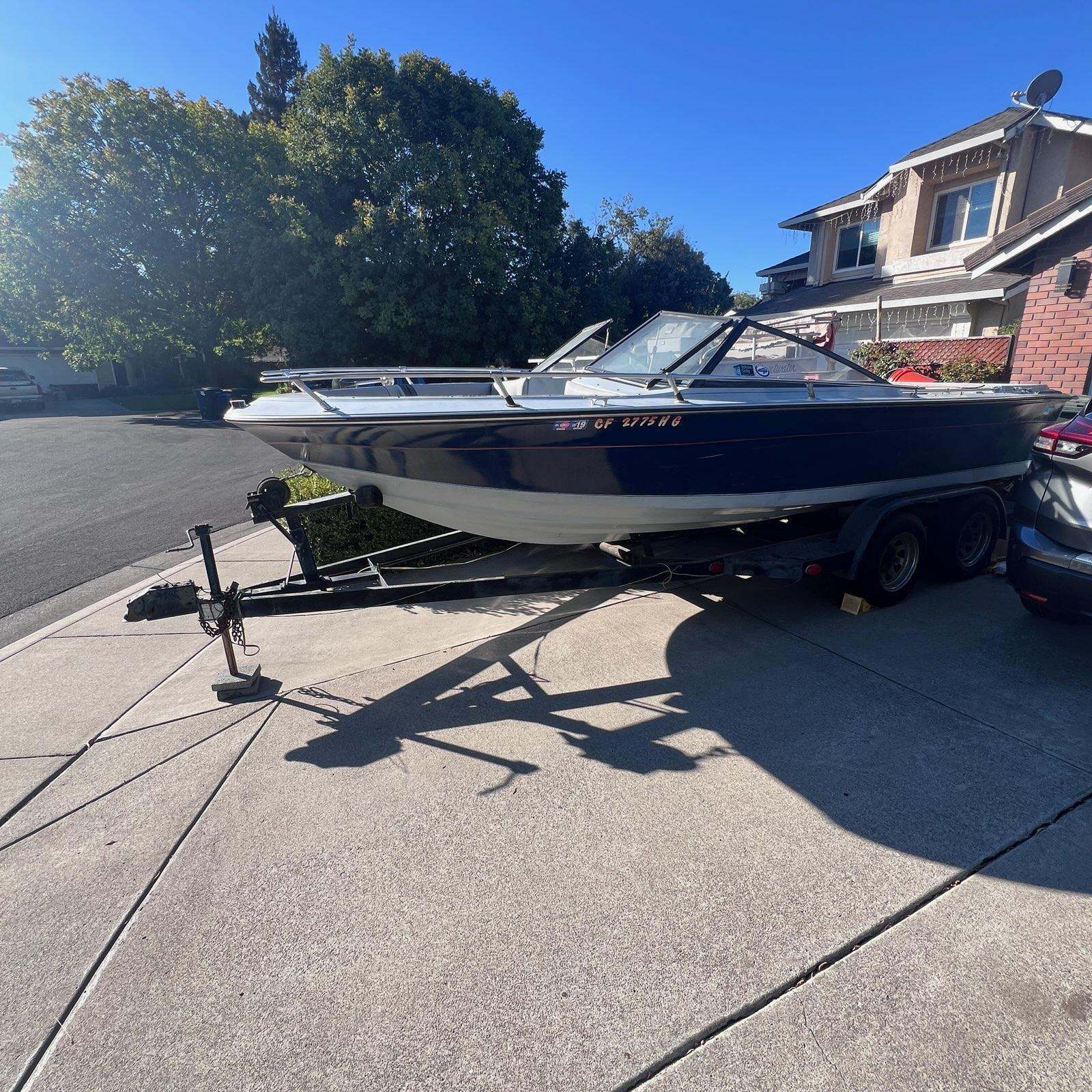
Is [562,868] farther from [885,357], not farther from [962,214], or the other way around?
[962,214]

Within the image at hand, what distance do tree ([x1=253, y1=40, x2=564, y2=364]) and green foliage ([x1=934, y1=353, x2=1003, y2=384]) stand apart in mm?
8610

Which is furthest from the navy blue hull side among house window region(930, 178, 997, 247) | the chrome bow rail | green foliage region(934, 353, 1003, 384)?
house window region(930, 178, 997, 247)

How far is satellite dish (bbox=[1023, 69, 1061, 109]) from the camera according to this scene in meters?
12.0

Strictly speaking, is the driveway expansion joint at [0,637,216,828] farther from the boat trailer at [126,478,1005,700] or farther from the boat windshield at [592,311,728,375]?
the boat windshield at [592,311,728,375]

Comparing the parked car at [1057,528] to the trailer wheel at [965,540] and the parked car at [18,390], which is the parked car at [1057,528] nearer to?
the trailer wheel at [965,540]

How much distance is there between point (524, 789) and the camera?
307 centimetres

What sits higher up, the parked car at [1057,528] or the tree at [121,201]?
the tree at [121,201]

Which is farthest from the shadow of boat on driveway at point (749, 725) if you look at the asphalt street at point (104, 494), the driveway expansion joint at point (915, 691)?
the asphalt street at point (104, 494)

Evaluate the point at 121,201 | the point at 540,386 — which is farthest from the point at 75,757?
the point at 121,201

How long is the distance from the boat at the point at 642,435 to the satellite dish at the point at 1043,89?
1104 cm

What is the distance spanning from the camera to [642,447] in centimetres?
397

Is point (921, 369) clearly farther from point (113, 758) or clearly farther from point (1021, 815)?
point (113, 758)

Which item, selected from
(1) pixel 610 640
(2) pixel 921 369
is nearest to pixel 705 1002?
(1) pixel 610 640

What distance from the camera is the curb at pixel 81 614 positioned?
488cm
